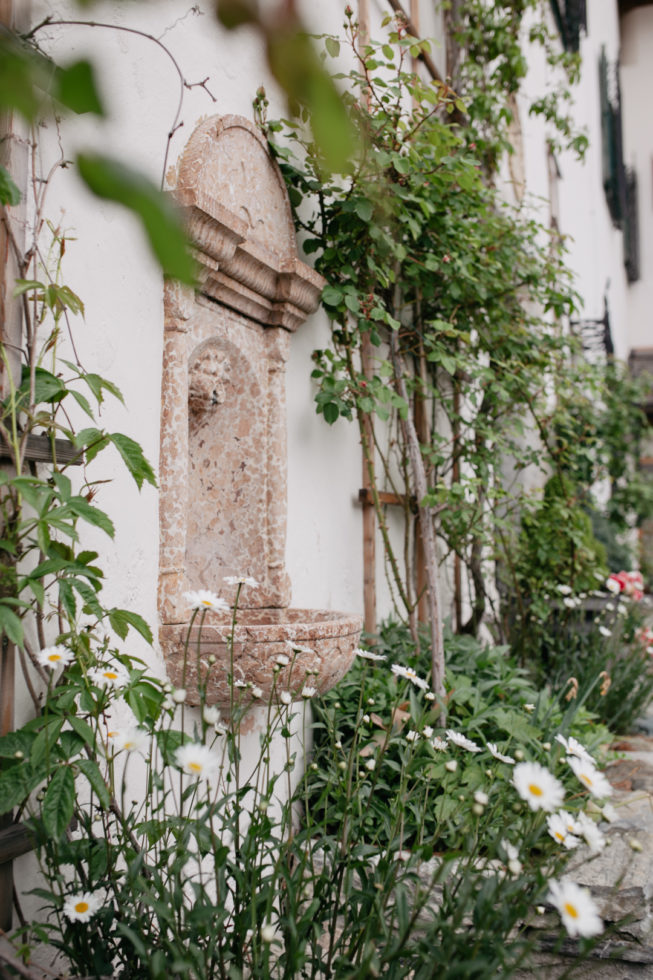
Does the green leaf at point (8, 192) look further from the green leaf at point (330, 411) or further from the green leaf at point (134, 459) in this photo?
the green leaf at point (330, 411)

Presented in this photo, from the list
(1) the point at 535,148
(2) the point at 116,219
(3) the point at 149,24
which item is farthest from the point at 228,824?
(1) the point at 535,148

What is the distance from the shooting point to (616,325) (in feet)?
44.2

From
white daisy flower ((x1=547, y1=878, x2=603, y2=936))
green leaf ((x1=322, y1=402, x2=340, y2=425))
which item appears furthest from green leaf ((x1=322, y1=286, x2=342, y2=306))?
white daisy flower ((x1=547, y1=878, x2=603, y2=936))

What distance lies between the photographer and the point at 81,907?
1203 millimetres

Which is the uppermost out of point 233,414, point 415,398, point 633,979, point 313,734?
point 415,398

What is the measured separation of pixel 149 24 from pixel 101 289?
76 centimetres

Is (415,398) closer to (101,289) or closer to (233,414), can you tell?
(233,414)

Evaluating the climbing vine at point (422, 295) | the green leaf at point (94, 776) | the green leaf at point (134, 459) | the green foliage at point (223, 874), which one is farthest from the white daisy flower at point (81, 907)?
the climbing vine at point (422, 295)

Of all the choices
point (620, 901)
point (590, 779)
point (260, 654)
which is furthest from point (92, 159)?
point (620, 901)

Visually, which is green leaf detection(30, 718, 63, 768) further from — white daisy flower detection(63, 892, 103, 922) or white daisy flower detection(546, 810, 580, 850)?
white daisy flower detection(546, 810, 580, 850)

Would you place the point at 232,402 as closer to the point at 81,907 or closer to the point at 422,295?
the point at 422,295

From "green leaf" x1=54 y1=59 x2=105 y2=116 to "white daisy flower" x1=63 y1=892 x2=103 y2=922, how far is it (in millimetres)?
A: 1158

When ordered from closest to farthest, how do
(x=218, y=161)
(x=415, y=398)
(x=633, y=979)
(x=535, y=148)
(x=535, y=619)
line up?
(x=633, y=979) → (x=218, y=161) → (x=415, y=398) → (x=535, y=619) → (x=535, y=148)

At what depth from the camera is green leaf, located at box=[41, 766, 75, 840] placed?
1208mm
